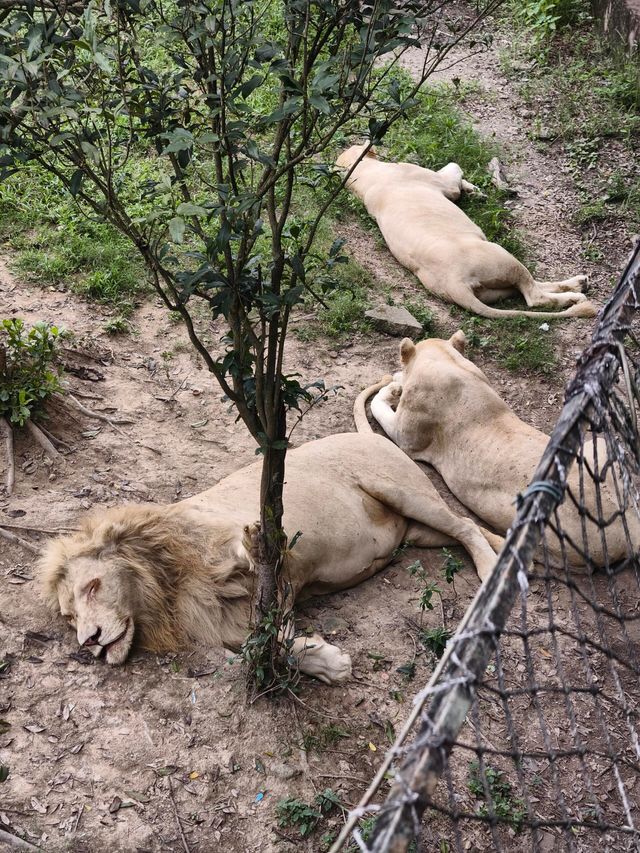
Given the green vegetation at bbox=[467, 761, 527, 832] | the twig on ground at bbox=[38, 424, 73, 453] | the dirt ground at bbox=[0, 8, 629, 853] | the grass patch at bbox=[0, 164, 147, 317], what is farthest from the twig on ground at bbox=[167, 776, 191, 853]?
the grass patch at bbox=[0, 164, 147, 317]

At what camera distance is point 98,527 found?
3965 millimetres

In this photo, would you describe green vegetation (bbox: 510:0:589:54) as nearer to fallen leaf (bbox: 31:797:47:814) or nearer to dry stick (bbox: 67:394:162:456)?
dry stick (bbox: 67:394:162:456)

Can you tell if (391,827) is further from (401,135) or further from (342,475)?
(401,135)

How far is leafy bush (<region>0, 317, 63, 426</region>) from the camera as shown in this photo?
480 cm

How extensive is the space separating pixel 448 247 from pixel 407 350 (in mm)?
1719

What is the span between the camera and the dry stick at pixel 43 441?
4.80m

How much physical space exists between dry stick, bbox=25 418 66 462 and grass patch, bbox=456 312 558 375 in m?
3.12

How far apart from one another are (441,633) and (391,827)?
2602 millimetres

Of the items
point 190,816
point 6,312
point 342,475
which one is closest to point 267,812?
point 190,816

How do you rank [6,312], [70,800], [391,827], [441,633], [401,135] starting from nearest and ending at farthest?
1. [391,827]
2. [70,800]
3. [441,633]
4. [6,312]
5. [401,135]

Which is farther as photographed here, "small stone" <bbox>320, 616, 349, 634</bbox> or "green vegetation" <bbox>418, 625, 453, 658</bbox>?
"small stone" <bbox>320, 616, 349, 634</bbox>

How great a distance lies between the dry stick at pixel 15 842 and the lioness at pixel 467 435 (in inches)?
113

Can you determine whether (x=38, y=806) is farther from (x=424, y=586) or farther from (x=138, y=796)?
(x=424, y=586)

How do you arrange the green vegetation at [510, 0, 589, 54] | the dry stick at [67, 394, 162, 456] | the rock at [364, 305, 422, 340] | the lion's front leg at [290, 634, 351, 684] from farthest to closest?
the green vegetation at [510, 0, 589, 54]
the rock at [364, 305, 422, 340]
the dry stick at [67, 394, 162, 456]
the lion's front leg at [290, 634, 351, 684]
